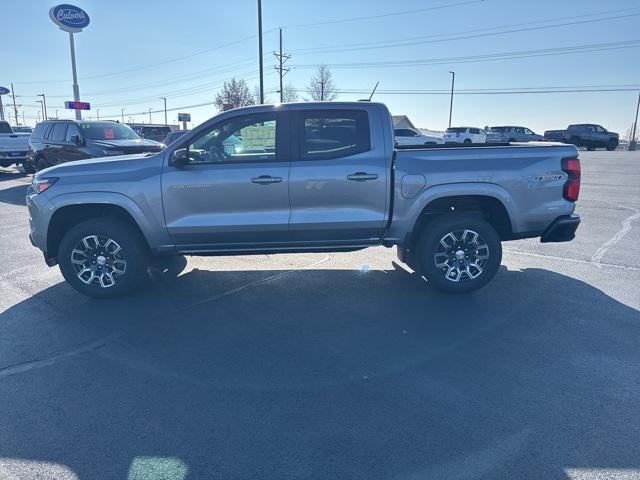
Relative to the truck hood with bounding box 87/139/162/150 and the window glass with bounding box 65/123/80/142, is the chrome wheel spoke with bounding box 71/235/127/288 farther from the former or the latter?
the window glass with bounding box 65/123/80/142

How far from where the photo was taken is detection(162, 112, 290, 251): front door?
4852 millimetres

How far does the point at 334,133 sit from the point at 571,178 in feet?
8.68

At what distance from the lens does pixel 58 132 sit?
45.0ft

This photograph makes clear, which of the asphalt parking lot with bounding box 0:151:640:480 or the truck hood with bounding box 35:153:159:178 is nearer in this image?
the asphalt parking lot with bounding box 0:151:640:480

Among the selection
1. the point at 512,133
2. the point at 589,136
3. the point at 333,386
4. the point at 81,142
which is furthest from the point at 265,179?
the point at 589,136

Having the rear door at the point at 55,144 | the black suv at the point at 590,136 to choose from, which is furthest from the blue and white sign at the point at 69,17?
the black suv at the point at 590,136

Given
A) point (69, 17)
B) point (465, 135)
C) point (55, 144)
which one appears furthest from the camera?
point (465, 135)

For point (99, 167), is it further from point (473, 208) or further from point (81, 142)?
point (81, 142)

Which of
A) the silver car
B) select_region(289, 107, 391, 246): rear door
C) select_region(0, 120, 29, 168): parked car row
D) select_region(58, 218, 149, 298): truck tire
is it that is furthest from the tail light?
the silver car

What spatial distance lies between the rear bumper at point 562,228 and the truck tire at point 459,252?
2.04 feet

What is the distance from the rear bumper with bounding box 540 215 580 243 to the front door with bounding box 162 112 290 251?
2954 millimetres

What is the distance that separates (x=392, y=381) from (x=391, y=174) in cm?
231

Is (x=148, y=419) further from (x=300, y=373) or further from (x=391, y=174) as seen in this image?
(x=391, y=174)

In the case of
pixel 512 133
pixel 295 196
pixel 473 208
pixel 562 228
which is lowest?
pixel 562 228
